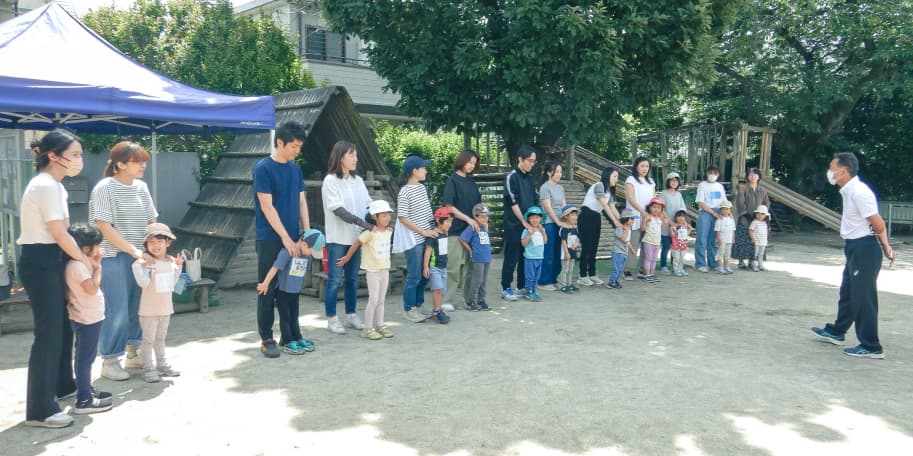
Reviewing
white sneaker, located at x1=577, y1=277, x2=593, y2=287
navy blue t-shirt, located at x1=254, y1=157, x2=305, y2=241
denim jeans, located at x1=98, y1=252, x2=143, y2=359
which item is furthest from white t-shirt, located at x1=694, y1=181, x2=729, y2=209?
denim jeans, located at x1=98, y1=252, x2=143, y2=359

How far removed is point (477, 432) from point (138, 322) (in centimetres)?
282

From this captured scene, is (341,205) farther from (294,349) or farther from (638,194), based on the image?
(638,194)

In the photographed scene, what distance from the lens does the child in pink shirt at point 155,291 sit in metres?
4.99

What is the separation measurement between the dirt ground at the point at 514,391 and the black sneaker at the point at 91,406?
0.21 ft

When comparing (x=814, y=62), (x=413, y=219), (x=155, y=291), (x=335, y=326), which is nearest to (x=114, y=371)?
(x=155, y=291)

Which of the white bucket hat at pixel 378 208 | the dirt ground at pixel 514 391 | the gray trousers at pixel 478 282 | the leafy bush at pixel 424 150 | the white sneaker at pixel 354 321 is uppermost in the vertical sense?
the leafy bush at pixel 424 150

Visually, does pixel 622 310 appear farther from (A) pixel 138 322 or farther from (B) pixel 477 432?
(A) pixel 138 322

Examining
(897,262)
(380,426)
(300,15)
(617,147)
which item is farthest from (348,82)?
(380,426)

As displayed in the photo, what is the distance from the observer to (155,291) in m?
5.00

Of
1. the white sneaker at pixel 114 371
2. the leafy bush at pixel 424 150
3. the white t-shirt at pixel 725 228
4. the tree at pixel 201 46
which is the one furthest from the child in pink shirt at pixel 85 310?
the leafy bush at pixel 424 150

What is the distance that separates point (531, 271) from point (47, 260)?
542 cm

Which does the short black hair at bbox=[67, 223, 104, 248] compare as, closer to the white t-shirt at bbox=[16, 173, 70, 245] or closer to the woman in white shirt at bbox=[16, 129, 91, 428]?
the woman in white shirt at bbox=[16, 129, 91, 428]

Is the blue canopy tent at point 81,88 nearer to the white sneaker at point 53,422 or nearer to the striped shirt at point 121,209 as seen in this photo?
the striped shirt at point 121,209

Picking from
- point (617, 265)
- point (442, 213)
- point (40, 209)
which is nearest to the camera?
point (40, 209)
